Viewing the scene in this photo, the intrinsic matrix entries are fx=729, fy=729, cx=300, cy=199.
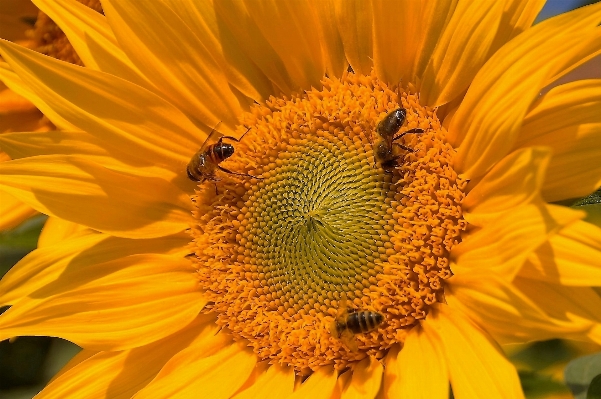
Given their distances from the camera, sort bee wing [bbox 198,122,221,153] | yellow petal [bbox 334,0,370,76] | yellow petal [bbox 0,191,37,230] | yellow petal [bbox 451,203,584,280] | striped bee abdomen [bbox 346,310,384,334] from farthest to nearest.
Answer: yellow petal [bbox 0,191,37,230] < bee wing [bbox 198,122,221,153] < yellow petal [bbox 334,0,370,76] < striped bee abdomen [bbox 346,310,384,334] < yellow petal [bbox 451,203,584,280]

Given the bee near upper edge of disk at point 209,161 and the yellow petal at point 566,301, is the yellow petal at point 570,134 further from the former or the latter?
the bee near upper edge of disk at point 209,161

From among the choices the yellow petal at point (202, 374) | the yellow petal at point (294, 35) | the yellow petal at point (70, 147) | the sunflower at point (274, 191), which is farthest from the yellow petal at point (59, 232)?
the yellow petal at point (294, 35)

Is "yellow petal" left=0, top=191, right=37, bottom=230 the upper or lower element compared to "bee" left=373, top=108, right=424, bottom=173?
upper

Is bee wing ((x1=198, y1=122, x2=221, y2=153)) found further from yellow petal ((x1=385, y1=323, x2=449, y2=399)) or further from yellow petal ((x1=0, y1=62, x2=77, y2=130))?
yellow petal ((x1=385, y1=323, x2=449, y2=399))

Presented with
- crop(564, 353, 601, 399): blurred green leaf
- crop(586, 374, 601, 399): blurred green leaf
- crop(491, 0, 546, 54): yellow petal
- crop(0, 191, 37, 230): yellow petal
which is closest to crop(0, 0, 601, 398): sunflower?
crop(491, 0, 546, 54): yellow petal

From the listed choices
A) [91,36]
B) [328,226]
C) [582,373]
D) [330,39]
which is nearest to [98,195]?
[91,36]

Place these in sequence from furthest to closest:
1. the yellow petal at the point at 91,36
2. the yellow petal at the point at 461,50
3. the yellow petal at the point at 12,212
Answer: the yellow petal at the point at 12,212 < the yellow petal at the point at 91,36 < the yellow petal at the point at 461,50

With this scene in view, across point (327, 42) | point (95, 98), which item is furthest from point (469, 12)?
point (95, 98)

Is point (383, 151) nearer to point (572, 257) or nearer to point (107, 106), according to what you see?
point (572, 257)
